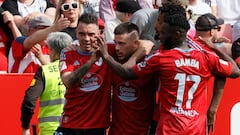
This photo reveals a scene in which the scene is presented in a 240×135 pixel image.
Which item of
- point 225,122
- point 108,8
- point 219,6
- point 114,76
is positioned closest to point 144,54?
point 114,76

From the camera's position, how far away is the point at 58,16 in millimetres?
10812

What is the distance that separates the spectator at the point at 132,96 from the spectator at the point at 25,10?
3894mm

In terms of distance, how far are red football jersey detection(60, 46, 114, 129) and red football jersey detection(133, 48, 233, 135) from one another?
557mm

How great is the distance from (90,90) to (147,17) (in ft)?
10.2

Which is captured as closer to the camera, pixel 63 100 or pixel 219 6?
pixel 63 100

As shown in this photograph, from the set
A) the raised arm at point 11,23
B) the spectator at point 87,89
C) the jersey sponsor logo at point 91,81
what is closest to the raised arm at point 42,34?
the raised arm at point 11,23

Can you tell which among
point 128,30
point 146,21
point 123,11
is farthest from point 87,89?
point 123,11

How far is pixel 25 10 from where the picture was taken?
38.8 feet

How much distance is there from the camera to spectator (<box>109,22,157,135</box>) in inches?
302

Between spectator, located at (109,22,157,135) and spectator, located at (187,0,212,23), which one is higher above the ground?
spectator, located at (109,22,157,135)

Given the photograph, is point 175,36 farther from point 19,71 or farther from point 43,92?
point 19,71

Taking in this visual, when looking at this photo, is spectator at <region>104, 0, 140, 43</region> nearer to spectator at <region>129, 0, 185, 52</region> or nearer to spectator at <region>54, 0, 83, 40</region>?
spectator at <region>129, 0, 185, 52</region>

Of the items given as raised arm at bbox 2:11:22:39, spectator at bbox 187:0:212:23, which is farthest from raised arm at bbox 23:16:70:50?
A: spectator at bbox 187:0:212:23

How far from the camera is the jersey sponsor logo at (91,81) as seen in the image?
7793 mm
